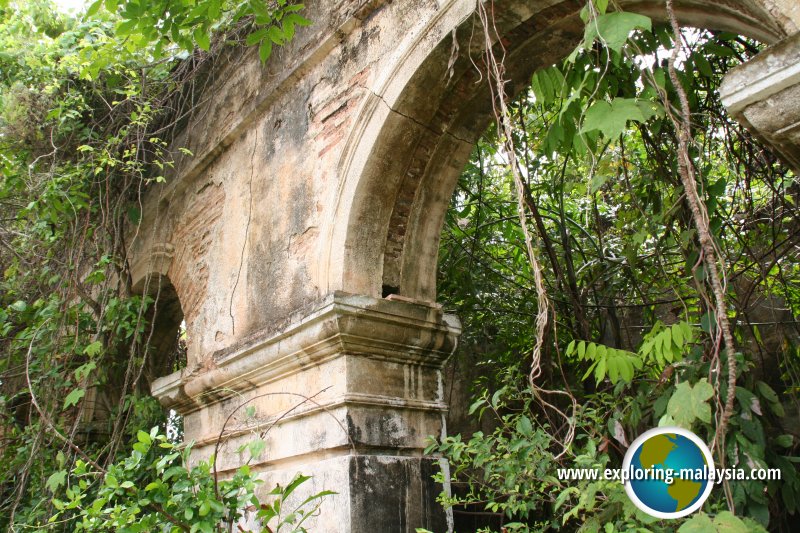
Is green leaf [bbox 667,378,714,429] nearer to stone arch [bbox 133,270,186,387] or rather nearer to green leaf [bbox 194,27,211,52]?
green leaf [bbox 194,27,211,52]

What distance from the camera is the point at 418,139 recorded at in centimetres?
320

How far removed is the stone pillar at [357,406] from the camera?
9.28 feet

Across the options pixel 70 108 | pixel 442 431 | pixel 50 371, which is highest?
pixel 70 108

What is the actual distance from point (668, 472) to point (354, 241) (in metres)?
1.64

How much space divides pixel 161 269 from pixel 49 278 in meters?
0.88

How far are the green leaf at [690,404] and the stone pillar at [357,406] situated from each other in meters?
1.34

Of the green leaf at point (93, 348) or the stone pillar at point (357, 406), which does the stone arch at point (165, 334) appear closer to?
the green leaf at point (93, 348)

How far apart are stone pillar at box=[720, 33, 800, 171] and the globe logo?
0.86 metres

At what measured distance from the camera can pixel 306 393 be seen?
3.12m

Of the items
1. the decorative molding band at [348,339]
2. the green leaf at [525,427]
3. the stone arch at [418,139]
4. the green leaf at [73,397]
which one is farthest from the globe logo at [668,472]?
the green leaf at [73,397]

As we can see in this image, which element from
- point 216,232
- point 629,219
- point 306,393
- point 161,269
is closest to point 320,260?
point 306,393

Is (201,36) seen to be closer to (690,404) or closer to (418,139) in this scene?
(418,139)

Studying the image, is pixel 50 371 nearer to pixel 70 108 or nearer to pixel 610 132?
pixel 70 108

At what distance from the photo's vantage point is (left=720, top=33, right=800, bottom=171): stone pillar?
1.69 metres
